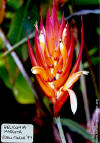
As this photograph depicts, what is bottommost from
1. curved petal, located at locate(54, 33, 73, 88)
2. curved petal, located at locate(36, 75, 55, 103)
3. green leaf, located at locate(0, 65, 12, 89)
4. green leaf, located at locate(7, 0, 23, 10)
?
curved petal, located at locate(36, 75, 55, 103)

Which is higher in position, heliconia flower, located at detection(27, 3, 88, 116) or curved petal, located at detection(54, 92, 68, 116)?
heliconia flower, located at detection(27, 3, 88, 116)

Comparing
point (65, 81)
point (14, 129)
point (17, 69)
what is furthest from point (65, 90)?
point (17, 69)

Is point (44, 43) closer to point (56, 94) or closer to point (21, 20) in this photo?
point (56, 94)

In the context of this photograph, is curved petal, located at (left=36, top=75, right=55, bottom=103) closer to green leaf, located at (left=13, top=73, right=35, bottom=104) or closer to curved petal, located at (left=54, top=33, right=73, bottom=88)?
curved petal, located at (left=54, top=33, right=73, bottom=88)

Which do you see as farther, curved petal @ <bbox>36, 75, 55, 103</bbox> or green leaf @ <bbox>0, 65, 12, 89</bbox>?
green leaf @ <bbox>0, 65, 12, 89</bbox>

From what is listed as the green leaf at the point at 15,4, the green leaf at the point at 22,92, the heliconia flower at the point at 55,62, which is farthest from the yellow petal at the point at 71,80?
the green leaf at the point at 15,4

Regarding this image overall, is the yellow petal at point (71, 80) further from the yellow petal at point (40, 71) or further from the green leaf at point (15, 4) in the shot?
the green leaf at point (15, 4)

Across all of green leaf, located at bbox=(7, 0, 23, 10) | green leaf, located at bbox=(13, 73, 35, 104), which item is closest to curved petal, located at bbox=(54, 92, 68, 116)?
green leaf, located at bbox=(13, 73, 35, 104)
